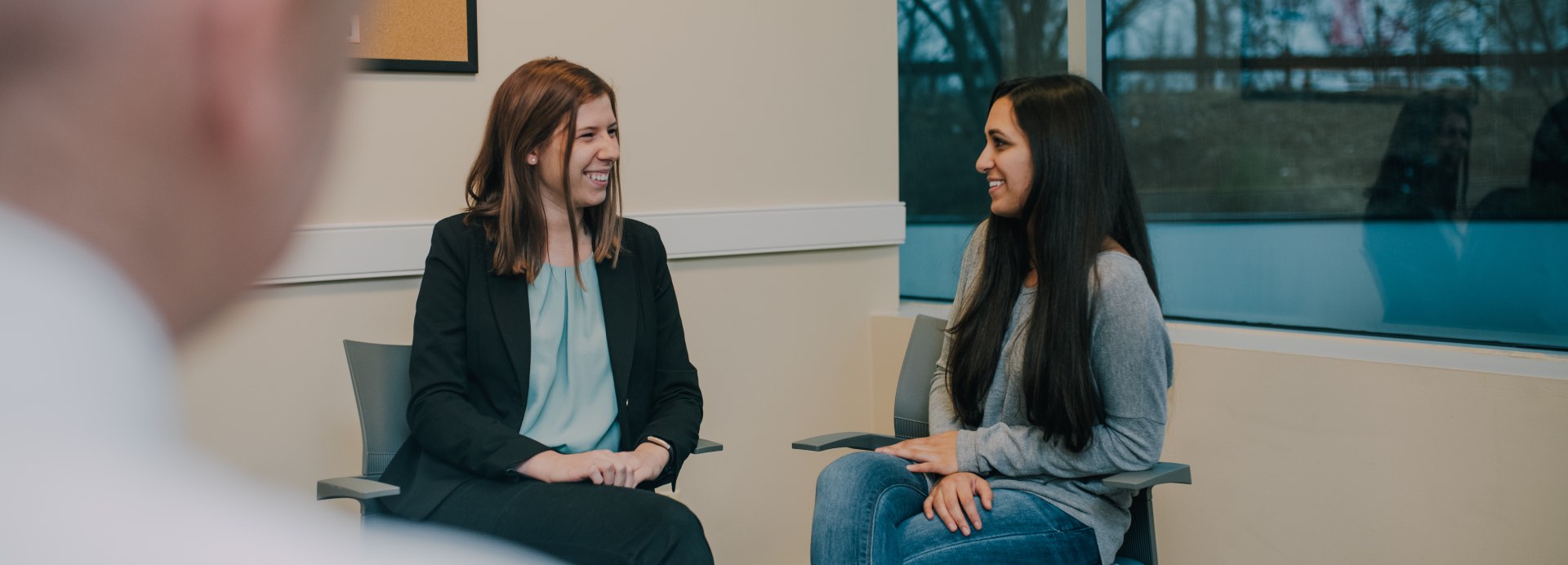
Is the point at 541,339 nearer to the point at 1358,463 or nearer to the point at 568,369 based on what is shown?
the point at 568,369

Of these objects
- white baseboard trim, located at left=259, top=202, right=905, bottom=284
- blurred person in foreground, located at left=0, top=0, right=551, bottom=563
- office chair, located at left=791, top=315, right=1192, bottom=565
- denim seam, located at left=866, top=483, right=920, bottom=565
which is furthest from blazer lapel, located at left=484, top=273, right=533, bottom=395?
blurred person in foreground, located at left=0, top=0, right=551, bottom=563

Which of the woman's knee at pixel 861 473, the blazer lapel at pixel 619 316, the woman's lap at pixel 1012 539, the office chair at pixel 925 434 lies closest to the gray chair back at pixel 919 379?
the office chair at pixel 925 434

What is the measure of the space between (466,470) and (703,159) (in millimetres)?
1146

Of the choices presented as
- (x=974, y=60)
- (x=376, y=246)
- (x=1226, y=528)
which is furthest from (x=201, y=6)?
(x=974, y=60)

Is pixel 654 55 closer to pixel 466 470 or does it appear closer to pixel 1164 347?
pixel 466 470

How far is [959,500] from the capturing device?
2.01 metres

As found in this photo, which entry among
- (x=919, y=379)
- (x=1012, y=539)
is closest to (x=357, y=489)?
(x=1012, y=539)

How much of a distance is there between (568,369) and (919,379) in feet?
2.49

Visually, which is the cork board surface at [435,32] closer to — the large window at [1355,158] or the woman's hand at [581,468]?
the woman's hand at [581,468]

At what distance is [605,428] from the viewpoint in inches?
87.4

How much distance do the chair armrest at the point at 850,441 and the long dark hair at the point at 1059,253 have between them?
0.77 feet

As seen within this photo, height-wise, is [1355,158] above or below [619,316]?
above

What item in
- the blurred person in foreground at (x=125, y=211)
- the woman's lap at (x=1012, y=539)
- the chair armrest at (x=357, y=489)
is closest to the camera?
the blurred person in foreground at (x=125, y=211)

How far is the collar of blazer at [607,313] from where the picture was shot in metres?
2.13
